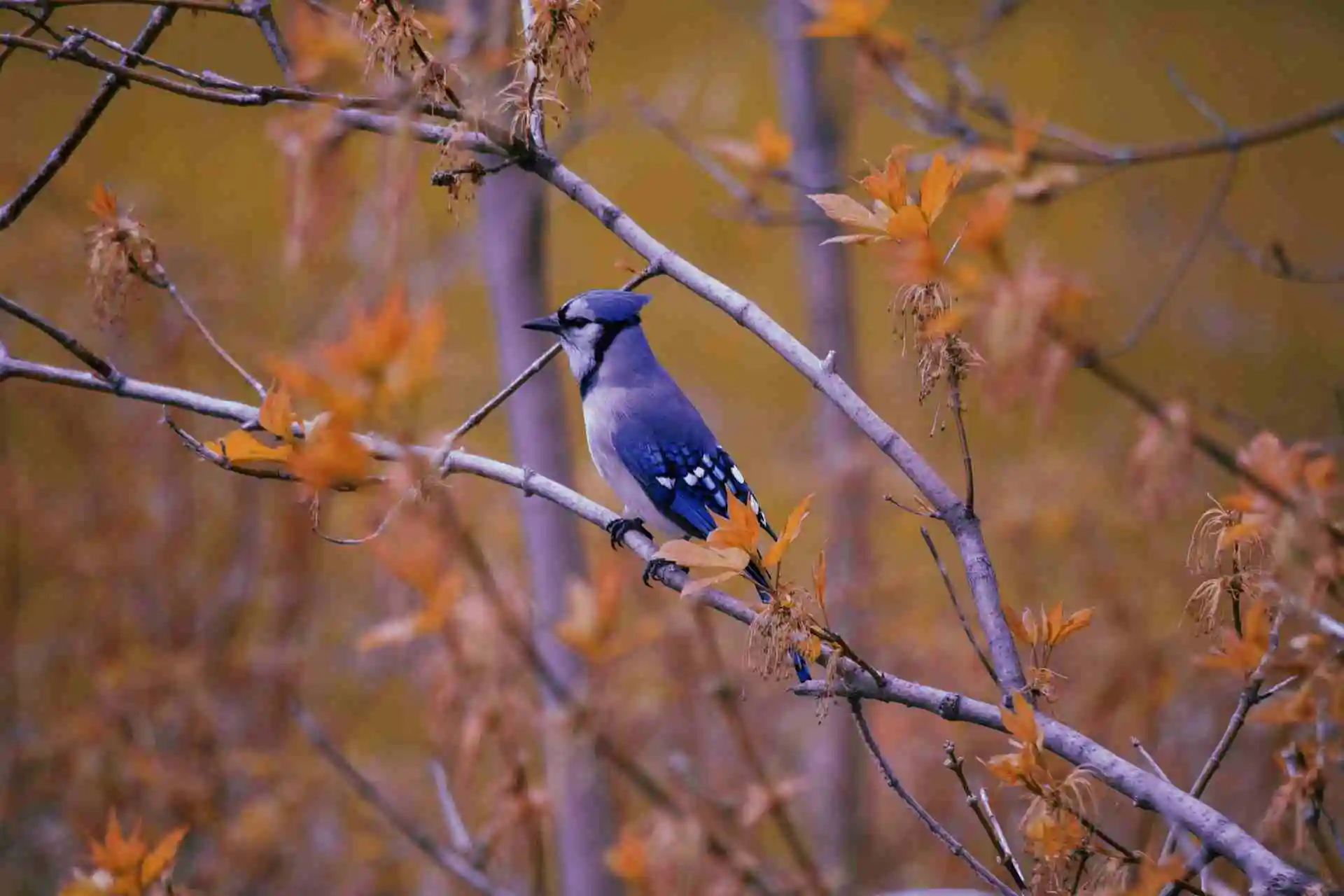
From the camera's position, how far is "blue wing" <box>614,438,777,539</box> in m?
2.33

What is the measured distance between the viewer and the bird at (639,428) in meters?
2.31

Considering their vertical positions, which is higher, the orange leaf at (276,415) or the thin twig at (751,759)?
the orange leaf at (276,415)

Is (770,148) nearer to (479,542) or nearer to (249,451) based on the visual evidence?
(249,451)

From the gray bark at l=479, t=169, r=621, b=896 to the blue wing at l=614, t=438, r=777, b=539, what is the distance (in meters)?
0.31

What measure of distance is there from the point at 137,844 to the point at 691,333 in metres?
4.00

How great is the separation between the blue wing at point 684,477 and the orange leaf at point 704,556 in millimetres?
1231

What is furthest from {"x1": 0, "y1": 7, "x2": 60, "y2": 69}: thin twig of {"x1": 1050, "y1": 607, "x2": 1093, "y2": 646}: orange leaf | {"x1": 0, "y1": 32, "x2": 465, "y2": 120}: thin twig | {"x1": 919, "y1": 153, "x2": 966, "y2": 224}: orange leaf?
{"x1": 1050, "y1": 607, "x2": 1093, "y2": 646}: orange leaf

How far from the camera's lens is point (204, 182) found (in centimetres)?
482

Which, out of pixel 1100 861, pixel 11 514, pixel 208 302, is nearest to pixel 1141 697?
pixel 1100 861

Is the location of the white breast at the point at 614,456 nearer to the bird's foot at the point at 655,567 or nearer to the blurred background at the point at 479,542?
the blurred background at the point at 479,542

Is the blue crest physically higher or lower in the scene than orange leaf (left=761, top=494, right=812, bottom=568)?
higher

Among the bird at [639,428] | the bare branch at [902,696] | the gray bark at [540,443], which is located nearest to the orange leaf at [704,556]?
the bare branch at [902,696]

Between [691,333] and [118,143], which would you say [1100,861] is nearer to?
[691,333]

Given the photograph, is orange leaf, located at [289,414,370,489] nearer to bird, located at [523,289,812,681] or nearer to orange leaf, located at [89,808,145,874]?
orange leaf, located at [89,808,145,874]
